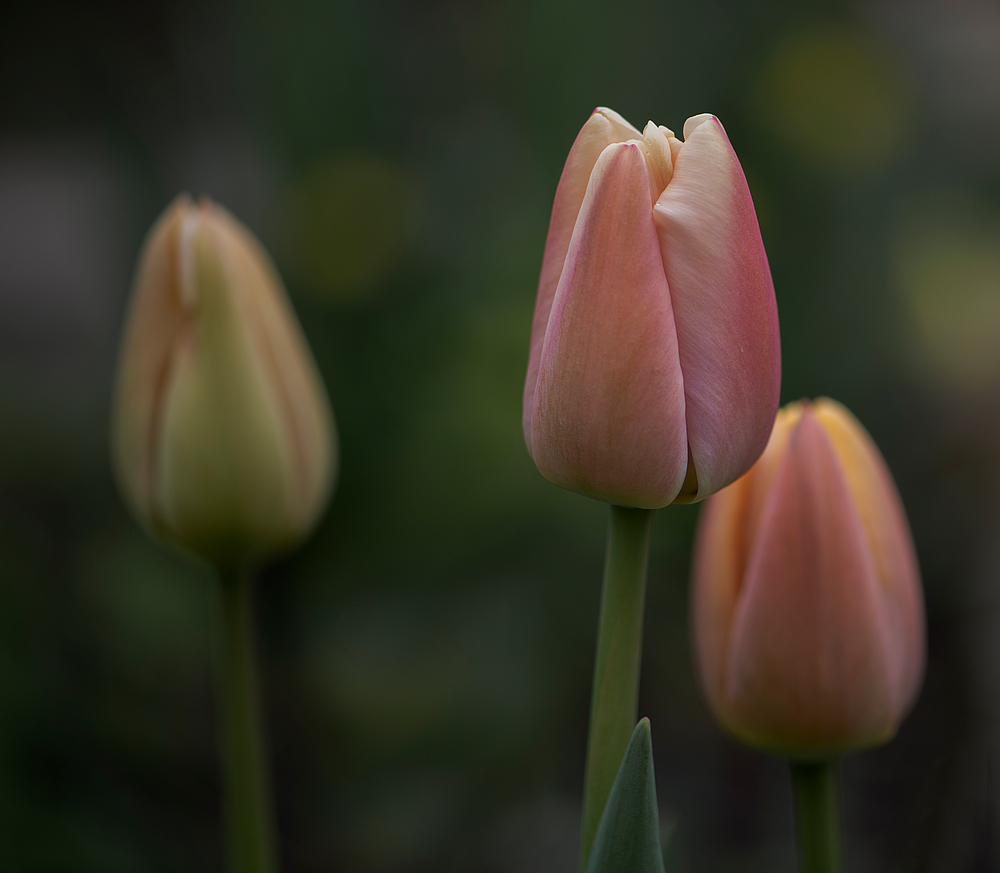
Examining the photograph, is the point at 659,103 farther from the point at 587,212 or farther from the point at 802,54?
the point at 587,212

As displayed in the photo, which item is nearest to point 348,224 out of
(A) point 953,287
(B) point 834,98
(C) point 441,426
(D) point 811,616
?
(C) point 441,426

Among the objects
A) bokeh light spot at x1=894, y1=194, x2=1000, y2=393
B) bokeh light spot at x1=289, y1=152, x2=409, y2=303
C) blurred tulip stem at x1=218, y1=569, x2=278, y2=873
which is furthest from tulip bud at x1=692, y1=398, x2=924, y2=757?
bokeh light spot at x1=894, y1=194, x2=1000, y2=393

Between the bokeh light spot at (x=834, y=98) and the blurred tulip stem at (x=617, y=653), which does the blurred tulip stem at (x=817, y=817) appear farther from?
the bokeh light spot at (x=834, y=98)

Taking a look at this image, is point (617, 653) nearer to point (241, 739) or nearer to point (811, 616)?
point (811, 616)

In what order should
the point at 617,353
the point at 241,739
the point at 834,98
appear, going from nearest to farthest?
the point at 617,353 → the point at 241,739 → the point at 834,98

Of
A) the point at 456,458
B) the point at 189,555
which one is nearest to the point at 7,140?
the point at 456,458

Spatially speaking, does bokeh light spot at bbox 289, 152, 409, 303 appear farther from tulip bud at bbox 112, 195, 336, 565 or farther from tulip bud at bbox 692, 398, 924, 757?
tulip bud at bbox 692, 398, 924, 757

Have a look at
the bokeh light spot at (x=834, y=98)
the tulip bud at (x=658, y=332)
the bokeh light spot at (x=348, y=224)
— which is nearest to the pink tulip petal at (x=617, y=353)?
the tulip bud at (x=658, y=332)
